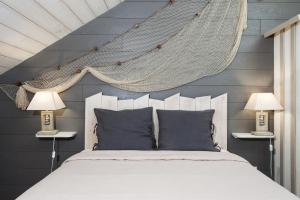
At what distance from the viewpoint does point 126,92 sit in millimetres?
2936

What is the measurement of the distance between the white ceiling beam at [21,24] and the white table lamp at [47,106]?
500 mm

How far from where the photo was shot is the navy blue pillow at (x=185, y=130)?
255cm

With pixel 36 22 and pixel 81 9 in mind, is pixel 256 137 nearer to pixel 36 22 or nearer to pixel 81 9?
pixel 81 9

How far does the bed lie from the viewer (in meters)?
1.50

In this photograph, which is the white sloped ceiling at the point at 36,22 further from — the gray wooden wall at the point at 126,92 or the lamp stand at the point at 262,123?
the lamp stand at the point at 262,123

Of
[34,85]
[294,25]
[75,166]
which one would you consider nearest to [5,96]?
[34,85]

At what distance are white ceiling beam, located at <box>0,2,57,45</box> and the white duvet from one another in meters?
1.06

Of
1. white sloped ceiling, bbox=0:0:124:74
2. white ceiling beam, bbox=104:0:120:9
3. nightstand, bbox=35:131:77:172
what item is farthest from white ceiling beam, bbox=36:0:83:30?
nightstand, bbox=35:131:77:172

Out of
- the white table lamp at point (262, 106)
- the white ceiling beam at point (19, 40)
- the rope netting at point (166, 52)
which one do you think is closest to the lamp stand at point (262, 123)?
the white table lamp at point (262, 106)

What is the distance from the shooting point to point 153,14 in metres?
2.93

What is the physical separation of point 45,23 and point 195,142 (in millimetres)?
1571

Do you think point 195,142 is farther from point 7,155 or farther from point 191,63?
point 7,155

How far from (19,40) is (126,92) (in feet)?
3.43

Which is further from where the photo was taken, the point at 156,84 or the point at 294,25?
the point at 156,84
